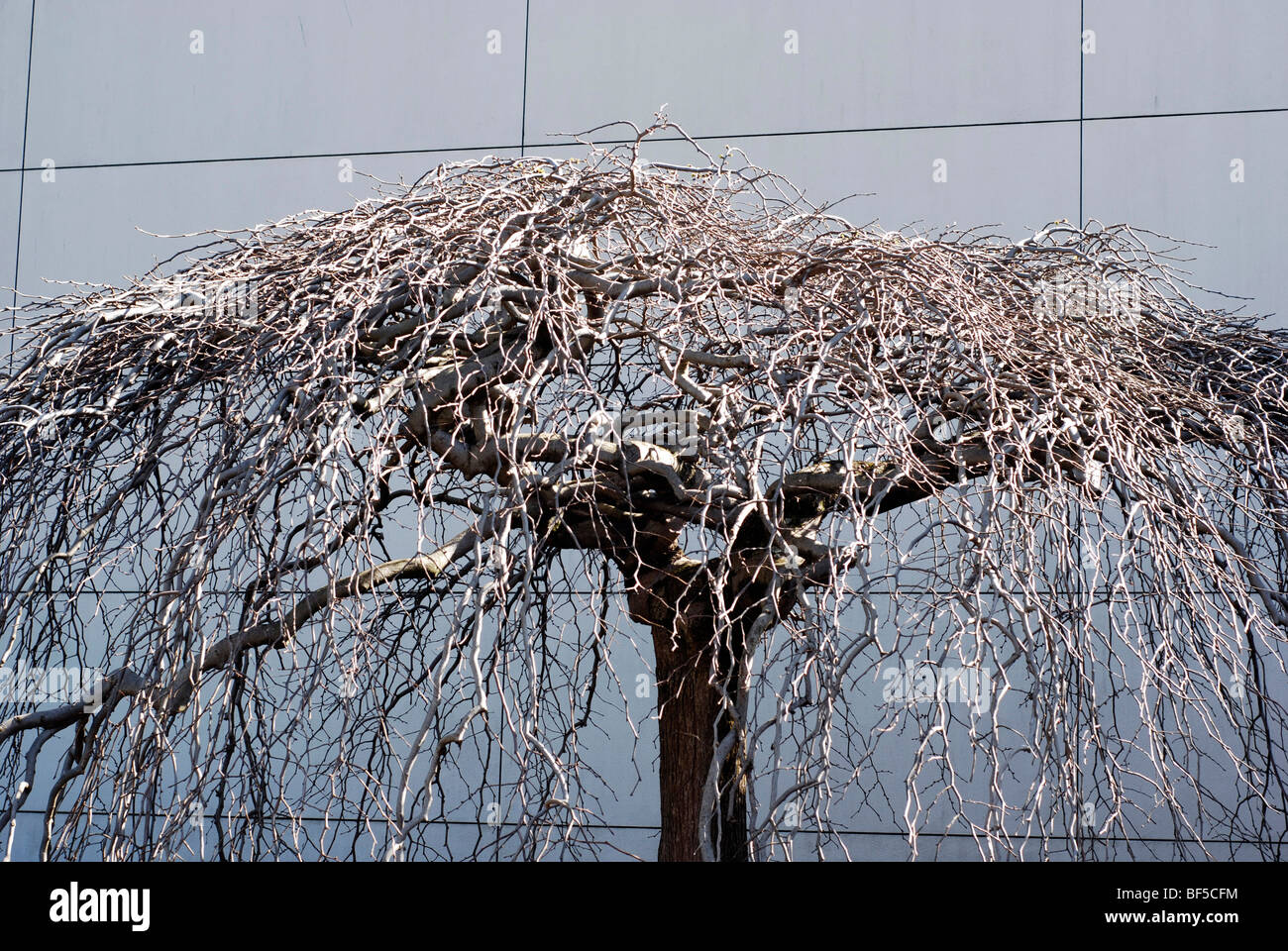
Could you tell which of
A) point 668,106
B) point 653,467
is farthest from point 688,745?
point 668,106

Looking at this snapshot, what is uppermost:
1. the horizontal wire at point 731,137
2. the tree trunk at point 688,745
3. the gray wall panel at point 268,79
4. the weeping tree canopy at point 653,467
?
the gray wall panel at point 268,79

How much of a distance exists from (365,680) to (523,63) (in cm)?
261

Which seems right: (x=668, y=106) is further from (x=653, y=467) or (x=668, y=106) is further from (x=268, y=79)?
(x=653, y=467)

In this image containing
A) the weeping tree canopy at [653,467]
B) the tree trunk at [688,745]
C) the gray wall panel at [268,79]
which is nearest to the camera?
the weeping tree canopy at [653,467]

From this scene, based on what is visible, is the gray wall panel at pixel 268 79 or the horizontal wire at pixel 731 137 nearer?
the horizontal wire at pixel 731 137

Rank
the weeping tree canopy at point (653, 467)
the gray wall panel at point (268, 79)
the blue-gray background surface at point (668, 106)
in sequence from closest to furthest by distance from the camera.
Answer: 1. the weeping tree canopy at point (653, 467)
2. the blue-gray background surface at point (668, 106)
3. the gray wall panel at point (268, 79)

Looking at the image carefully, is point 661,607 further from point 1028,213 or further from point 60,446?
point 1028,213

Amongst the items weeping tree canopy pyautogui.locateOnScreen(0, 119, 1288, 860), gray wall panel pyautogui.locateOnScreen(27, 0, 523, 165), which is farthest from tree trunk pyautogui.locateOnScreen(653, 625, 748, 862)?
gray wall panel pyautogui.locateOnScreen(27, 0, 523, 165)

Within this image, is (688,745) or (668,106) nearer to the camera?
(688,745)

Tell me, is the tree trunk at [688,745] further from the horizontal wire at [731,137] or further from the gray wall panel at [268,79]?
the gray wall panel at [268,79]

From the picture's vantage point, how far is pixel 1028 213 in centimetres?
432

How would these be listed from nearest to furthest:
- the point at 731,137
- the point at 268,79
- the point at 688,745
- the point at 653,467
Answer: the point at 653,467, the point at 688,745, the point at 731,137, the point at 268,79

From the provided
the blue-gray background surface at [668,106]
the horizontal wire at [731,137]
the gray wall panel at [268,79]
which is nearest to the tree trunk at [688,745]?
the blue-gray background surface at [668,106]
